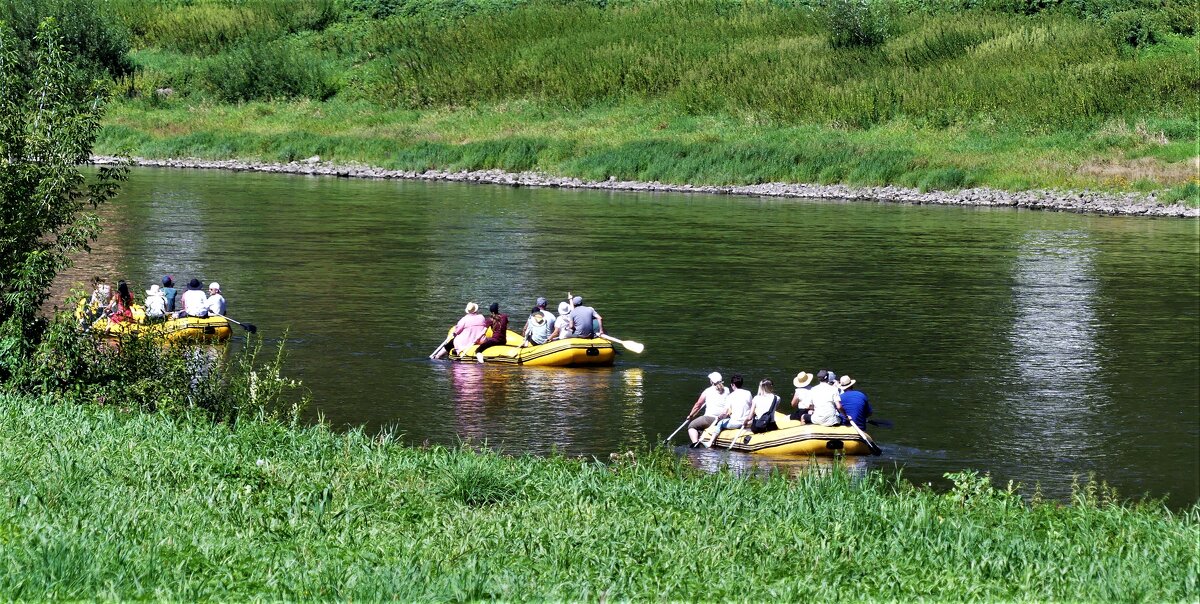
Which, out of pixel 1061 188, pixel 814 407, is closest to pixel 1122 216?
pixel 1061 188

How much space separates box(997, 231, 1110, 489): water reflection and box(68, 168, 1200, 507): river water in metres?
0.09

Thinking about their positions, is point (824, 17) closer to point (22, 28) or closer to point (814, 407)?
point (22, 28)

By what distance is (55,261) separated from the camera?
69.9ft

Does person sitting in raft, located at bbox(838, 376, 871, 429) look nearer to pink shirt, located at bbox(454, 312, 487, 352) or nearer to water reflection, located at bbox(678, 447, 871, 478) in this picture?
water reflection, located at bbox(678, 447, 871, 478)

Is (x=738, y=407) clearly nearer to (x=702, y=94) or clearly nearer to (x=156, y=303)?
(x=156, y=303)

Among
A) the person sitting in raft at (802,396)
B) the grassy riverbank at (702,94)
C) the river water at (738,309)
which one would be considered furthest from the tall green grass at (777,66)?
the person sitting in raft at (802,396)

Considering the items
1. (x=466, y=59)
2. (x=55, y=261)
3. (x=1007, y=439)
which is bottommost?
(x=1007, y=439)

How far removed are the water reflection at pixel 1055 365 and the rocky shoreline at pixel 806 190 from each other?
13.3 m

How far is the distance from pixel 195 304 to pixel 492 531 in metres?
19.2

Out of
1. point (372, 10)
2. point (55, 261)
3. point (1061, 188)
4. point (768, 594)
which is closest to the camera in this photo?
point (768, 594)

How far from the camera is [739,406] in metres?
22.0

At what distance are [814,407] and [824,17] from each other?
60.9 m

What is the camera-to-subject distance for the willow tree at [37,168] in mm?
20891

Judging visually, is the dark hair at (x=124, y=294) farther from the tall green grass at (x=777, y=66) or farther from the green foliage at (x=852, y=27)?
the green foliage at (x=852, y=27)
